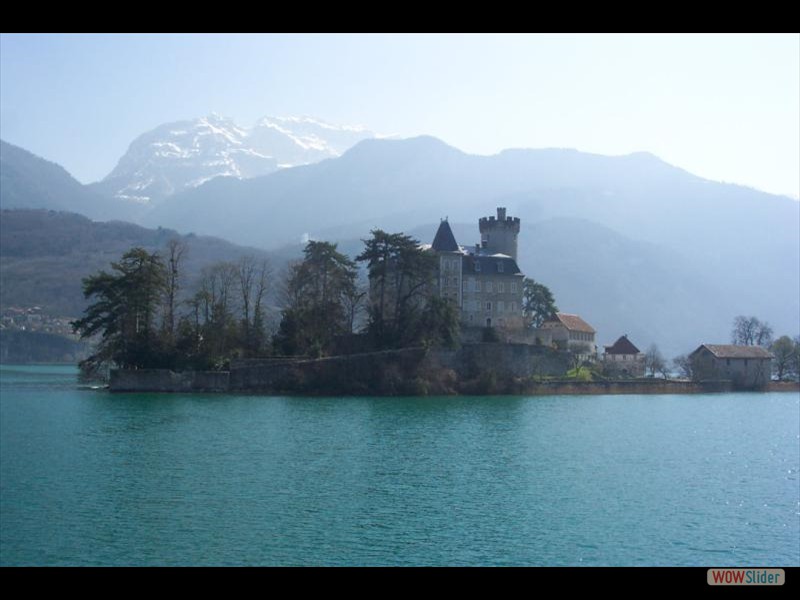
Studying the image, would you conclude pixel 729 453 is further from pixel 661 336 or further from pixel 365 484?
pixel 661 336

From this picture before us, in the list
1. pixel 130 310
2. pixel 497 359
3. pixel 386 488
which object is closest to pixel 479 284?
pixel 497 359

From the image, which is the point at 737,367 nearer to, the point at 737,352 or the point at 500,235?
the point at 737,352

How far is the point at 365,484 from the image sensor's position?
25.5m

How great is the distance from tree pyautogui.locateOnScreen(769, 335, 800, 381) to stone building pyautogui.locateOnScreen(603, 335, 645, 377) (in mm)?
14766

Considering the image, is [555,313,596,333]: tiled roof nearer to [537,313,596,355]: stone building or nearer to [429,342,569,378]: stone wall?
[537,313,596,355]: stone building

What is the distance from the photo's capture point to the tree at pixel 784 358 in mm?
85438

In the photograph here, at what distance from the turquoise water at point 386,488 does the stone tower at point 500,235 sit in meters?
24.5

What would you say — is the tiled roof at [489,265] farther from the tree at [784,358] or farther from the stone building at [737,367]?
the tree at [784,358]

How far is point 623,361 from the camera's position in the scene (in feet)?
253
